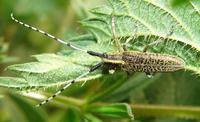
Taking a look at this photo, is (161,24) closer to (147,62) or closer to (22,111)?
(147,62)

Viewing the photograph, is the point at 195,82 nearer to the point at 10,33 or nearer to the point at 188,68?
the point at 188,68

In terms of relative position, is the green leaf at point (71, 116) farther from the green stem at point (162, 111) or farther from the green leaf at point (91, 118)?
the green stem at point (162, 111)

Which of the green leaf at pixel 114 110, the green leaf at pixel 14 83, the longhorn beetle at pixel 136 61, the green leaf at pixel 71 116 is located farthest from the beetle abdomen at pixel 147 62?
the green leaf at pixel 14 83

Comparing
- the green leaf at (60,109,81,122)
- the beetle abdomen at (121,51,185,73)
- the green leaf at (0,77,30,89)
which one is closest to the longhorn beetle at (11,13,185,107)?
the beetle abdomen at (121,51,185,73)

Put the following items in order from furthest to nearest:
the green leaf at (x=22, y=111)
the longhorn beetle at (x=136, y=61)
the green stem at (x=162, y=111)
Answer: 1. the green leaf at (x=22, y=111)
2. the green stem at (x=162, y=111)
3. the longhorn beetle at (x=136, y=61)

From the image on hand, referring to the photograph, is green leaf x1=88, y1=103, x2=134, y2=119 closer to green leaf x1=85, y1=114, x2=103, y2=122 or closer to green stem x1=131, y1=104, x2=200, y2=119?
green leaf x1=85, y1=114, x2=103, y2=122

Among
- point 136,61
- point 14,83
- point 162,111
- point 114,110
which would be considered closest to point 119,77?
point 136,61
